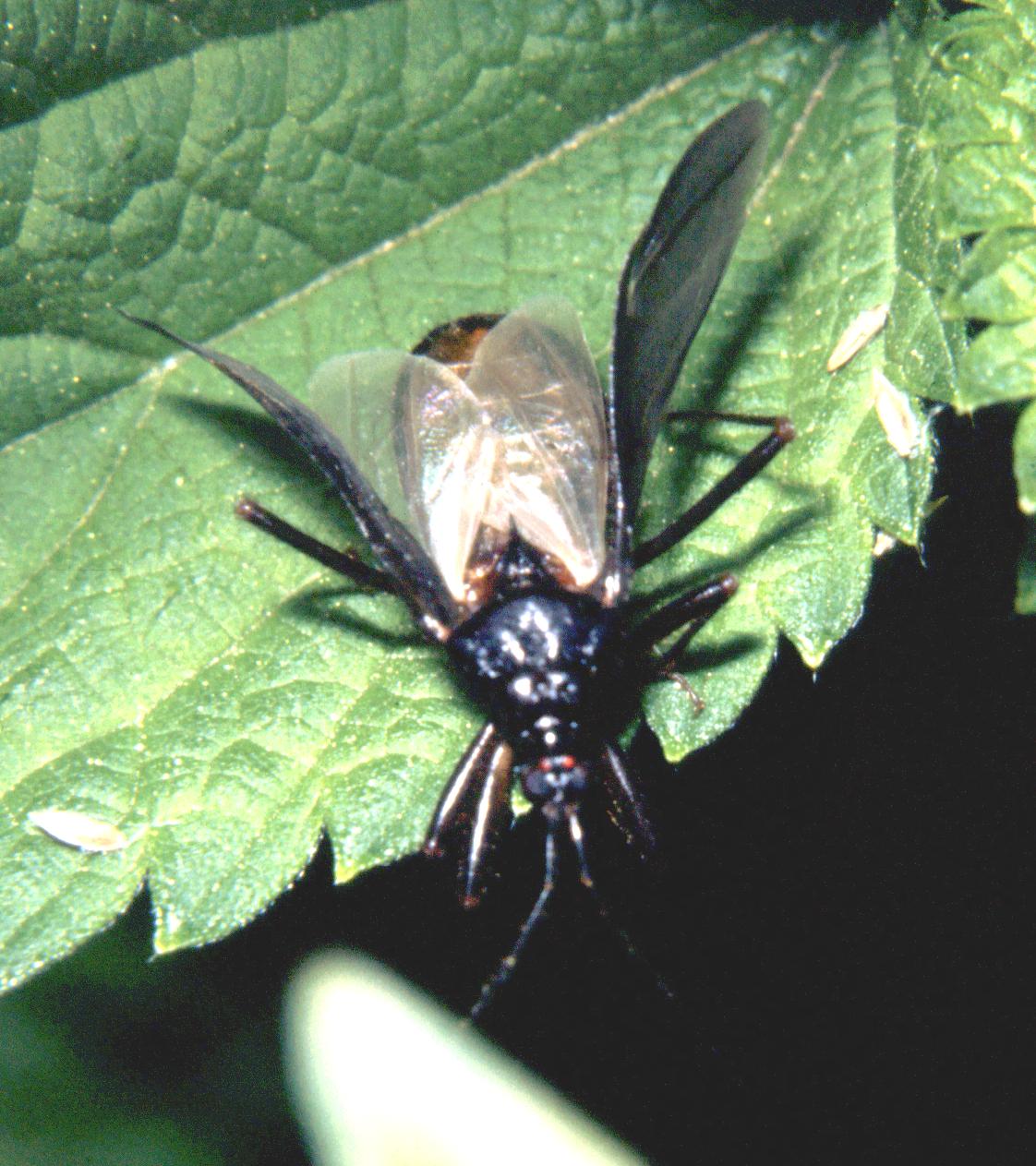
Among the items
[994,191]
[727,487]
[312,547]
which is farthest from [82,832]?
[994,191]

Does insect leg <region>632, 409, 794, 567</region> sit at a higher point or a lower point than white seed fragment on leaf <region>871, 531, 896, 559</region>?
higher

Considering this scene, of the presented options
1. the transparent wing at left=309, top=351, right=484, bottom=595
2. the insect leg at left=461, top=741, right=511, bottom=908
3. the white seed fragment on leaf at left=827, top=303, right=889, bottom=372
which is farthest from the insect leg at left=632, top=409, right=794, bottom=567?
the insect leg at left=461, top=741, right=511, bottom=908

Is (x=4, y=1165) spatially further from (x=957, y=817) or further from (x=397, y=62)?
(x=397, y=62)

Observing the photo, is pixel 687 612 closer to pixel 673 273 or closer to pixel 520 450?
pixel 520 450

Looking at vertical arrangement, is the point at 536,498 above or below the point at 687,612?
above

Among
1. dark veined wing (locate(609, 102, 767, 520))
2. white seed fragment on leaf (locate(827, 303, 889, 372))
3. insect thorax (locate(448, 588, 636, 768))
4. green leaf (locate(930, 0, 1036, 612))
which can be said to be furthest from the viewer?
white seed fragment on leaf (locate(827, 303, 889, 372))

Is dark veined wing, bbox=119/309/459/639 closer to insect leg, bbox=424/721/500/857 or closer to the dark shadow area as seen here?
insect leg, bbox=424/721/500/857
